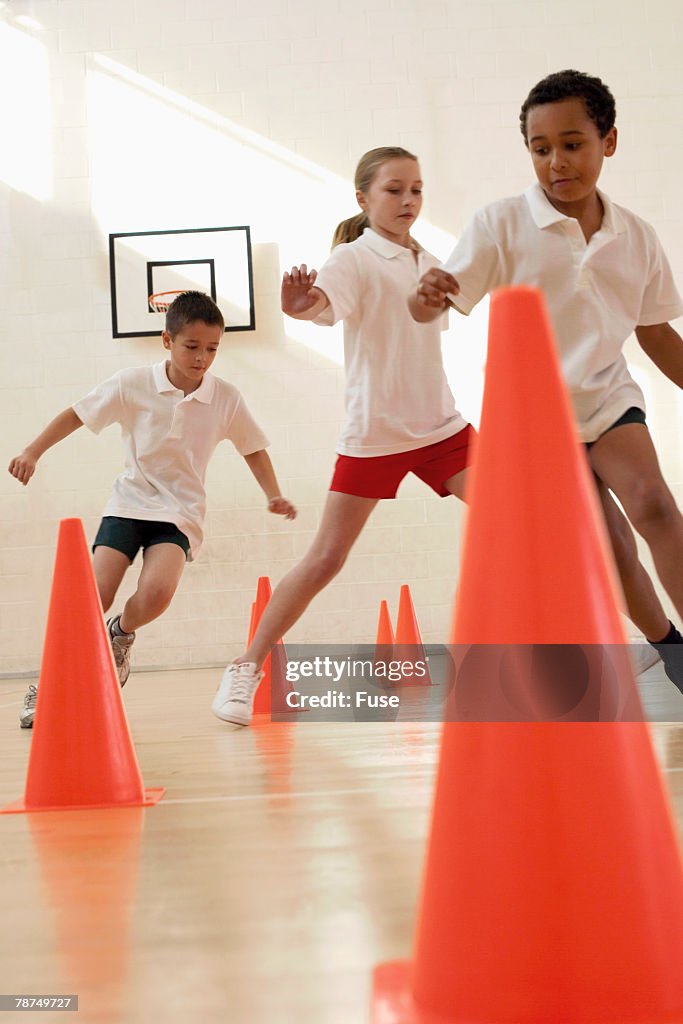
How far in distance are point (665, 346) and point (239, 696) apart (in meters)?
1.43

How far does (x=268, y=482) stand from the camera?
3445mm

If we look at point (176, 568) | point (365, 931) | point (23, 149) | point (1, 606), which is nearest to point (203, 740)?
point (176, 568)

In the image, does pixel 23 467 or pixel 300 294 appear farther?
pixel 23 467

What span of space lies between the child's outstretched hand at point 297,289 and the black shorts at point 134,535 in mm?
992

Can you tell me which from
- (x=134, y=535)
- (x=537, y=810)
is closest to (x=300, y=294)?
(x=134, y=535)

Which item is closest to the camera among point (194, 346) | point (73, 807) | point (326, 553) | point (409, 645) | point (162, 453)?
point (73, 807)

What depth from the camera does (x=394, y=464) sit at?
2.71 meters

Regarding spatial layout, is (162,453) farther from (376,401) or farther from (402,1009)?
(402,1009)

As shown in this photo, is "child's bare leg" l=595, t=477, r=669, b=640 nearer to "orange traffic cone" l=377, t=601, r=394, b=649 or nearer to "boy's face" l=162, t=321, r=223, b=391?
"boy's face" l=162, t=321, r=223, b=391

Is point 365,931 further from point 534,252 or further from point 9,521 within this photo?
point 9,521

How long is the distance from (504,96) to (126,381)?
177 inches

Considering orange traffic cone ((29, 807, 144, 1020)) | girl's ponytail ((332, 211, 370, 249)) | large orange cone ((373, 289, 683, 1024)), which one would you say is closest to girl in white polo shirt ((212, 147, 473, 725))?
girl's ponytail ((332, 211, 370, 249))

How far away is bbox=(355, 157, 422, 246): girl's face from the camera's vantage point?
281 centimetres

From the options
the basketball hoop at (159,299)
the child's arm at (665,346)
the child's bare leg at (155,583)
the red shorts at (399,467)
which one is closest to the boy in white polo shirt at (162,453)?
the child's bare leg at (155,583)
